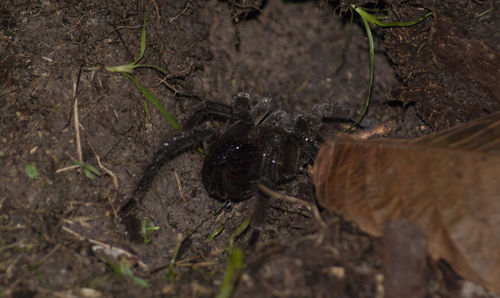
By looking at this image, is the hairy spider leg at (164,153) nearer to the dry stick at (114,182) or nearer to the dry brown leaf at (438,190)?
the dry stick at (114,182)

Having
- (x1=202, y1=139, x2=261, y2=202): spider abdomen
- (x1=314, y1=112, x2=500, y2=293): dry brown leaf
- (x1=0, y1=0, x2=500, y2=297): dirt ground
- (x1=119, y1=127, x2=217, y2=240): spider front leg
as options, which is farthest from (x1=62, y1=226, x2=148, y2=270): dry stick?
(x1=314, y1=112, x2=500, y2=293): dry brown leaf

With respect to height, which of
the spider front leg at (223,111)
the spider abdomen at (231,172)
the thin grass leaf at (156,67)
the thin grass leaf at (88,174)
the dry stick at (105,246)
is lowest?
the dry stick at (105,246)

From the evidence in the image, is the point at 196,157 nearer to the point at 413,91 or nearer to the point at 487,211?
the point at 413,91

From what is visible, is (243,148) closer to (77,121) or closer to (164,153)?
(164,153)

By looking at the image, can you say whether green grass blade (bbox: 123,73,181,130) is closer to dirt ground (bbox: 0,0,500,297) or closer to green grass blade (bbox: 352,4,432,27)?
dirt ground (bbox: 0,0,500,297)

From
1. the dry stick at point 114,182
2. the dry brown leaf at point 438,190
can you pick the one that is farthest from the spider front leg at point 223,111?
the dry brown leaf at point 438,190

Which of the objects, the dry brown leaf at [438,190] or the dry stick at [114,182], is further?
the dry stick at [114,182]
